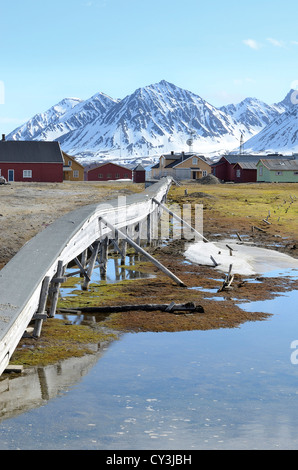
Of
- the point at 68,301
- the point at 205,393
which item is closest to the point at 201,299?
the point at 68,301

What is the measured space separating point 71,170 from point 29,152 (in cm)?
2494

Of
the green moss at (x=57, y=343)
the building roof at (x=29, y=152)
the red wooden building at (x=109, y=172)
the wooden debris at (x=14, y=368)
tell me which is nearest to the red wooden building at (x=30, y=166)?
the building roof at (x=29, y=152)

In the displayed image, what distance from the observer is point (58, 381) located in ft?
29.0

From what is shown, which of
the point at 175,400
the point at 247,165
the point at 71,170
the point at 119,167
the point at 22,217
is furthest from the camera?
the point at 119,167

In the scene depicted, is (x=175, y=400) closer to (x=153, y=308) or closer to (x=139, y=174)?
(x=153, y=308)

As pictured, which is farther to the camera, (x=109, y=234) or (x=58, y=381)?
(x=109, y=234)

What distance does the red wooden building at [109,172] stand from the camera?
116m

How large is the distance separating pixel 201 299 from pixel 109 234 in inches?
156

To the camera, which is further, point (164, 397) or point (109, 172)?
point (109, 172)

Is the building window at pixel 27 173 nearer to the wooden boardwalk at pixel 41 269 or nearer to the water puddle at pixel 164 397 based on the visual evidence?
the wooden boardwalk at pixel 41 269

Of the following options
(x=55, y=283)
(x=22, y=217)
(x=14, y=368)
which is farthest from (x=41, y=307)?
(x=22, y=217)

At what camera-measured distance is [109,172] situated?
11712 cm

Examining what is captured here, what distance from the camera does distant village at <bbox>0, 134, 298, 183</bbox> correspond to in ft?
238

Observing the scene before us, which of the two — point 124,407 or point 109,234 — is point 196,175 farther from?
point 124,407
